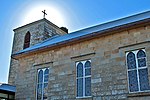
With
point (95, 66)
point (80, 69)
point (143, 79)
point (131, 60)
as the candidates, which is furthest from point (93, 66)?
point (143, 79)

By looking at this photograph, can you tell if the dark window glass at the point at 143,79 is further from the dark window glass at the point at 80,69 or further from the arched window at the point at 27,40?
the arched window at the point at 27,40

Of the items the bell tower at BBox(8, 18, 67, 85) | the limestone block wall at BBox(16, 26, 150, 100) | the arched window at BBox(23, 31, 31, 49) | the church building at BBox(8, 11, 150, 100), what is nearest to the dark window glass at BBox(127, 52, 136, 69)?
the church building at BBox(8, 11, 150, 100)

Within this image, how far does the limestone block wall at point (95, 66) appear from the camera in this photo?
9930 millimetres

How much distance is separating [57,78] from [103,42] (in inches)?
123

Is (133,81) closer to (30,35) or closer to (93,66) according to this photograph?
(93,66)

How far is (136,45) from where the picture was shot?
9.97 meters

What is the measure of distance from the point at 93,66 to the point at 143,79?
2468 mm

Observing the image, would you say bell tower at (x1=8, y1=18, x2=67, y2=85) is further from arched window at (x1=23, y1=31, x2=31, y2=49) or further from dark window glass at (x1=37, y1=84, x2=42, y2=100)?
dark window glass at (x1=37, y1=84, x2=42, y2=100)

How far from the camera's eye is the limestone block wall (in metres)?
9.93

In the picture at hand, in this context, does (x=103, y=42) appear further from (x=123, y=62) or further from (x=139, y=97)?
(x=139, y=97)

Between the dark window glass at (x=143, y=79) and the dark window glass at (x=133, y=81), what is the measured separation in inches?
8.3

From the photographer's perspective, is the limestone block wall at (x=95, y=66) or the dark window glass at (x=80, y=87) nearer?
the limestone block wall at (x=95, y=66)

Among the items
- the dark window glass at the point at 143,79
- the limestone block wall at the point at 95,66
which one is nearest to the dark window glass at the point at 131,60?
the limestone block wall at the point at 95,66

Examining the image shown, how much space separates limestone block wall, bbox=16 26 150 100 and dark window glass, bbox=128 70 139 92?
0.69ft
